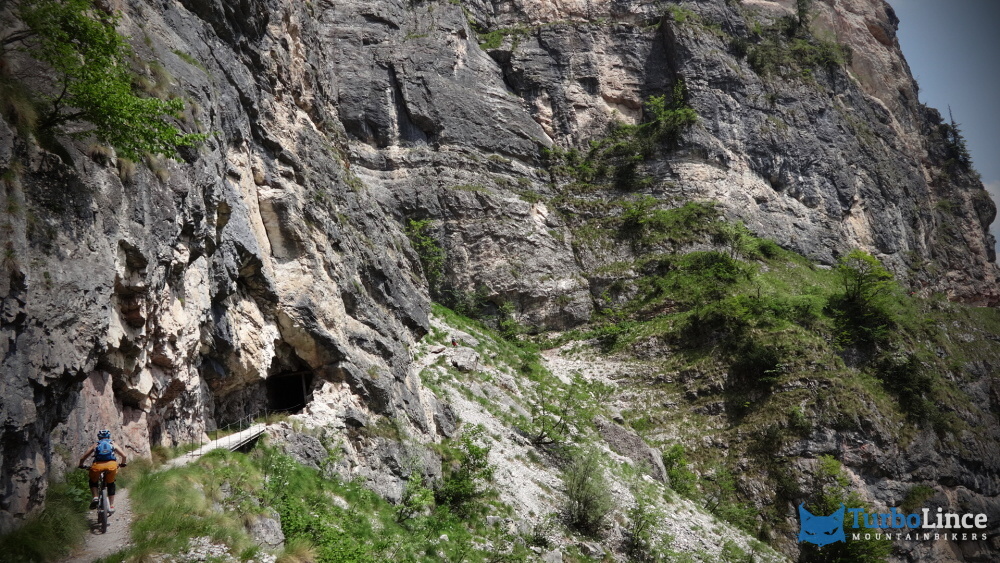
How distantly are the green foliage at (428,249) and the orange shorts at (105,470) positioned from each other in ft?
111

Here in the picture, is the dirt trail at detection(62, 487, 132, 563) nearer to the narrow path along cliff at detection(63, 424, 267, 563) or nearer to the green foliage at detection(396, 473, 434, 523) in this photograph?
the narrow path along cliff at detection(63, 424, 267, 563)

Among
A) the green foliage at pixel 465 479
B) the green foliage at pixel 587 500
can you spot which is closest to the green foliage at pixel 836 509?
the green foliage at pixel 587 500

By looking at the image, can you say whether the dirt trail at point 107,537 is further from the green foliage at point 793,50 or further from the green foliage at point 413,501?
the green foliage at point 793,50

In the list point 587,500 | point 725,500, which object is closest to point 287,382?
point 587,500

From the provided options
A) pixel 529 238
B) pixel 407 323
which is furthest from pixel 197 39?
pixel 529 238

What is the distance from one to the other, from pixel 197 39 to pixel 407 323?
45.2 ft

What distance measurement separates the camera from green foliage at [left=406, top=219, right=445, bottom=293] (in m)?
42.8

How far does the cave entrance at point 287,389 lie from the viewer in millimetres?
18734

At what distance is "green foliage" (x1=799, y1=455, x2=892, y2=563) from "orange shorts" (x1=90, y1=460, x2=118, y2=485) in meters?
28.0

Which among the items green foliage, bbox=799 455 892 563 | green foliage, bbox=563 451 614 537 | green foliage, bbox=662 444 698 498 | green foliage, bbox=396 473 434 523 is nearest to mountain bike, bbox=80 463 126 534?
green foliage, bbox=396 473 434 523

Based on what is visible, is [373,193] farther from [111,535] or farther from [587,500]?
[111,535]

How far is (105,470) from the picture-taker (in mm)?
8594

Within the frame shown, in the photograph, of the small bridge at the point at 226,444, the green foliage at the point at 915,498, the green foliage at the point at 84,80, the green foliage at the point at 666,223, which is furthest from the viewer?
the green foliage at the point at 666,223

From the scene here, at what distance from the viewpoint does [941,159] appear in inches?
3081
